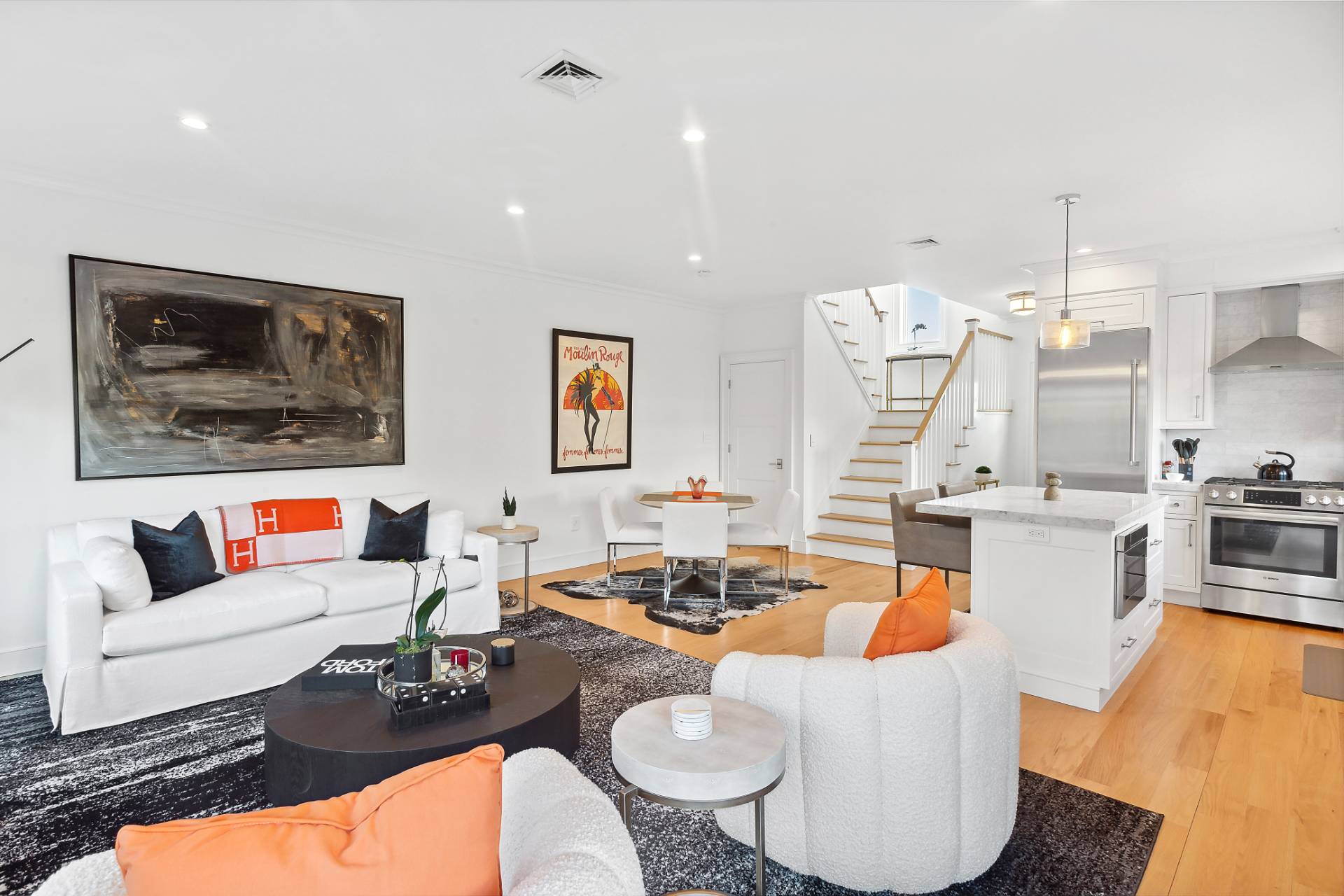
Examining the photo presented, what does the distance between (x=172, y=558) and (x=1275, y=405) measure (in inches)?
275

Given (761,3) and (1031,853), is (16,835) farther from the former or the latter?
(761,3)

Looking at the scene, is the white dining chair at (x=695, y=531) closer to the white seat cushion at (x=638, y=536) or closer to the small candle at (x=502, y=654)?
the white seat cushion at (x=638, y=536)

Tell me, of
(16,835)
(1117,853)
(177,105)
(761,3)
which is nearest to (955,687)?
(1117,853)

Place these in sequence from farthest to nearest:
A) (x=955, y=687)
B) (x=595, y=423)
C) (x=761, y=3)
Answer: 1. (x=595, y=423)
2. (x=761, y=3)
3. (x=955, y=687)

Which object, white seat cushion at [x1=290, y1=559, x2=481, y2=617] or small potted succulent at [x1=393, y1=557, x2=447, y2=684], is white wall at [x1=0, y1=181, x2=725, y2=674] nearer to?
white seat cushion at [x1=290, y1=559, x2=481, y2=617]

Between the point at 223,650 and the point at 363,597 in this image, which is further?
the point at 363,597

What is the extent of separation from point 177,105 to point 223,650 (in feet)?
7.63

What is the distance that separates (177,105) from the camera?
2.75 meters

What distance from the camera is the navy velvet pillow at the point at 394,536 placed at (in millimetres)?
4180

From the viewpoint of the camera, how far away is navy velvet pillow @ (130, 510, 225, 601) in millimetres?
3330

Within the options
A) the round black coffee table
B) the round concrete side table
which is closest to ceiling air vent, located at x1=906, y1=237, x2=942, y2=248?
the round concrete side table

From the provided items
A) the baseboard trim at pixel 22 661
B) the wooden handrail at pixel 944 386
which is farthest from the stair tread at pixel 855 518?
the baseboard trim at pixel 22 661

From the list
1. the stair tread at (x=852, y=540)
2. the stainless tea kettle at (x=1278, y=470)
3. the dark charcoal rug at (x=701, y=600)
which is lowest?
the dark charcoal rug at (x=701, y=600)

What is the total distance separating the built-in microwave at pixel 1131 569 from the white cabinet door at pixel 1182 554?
1.46 m
